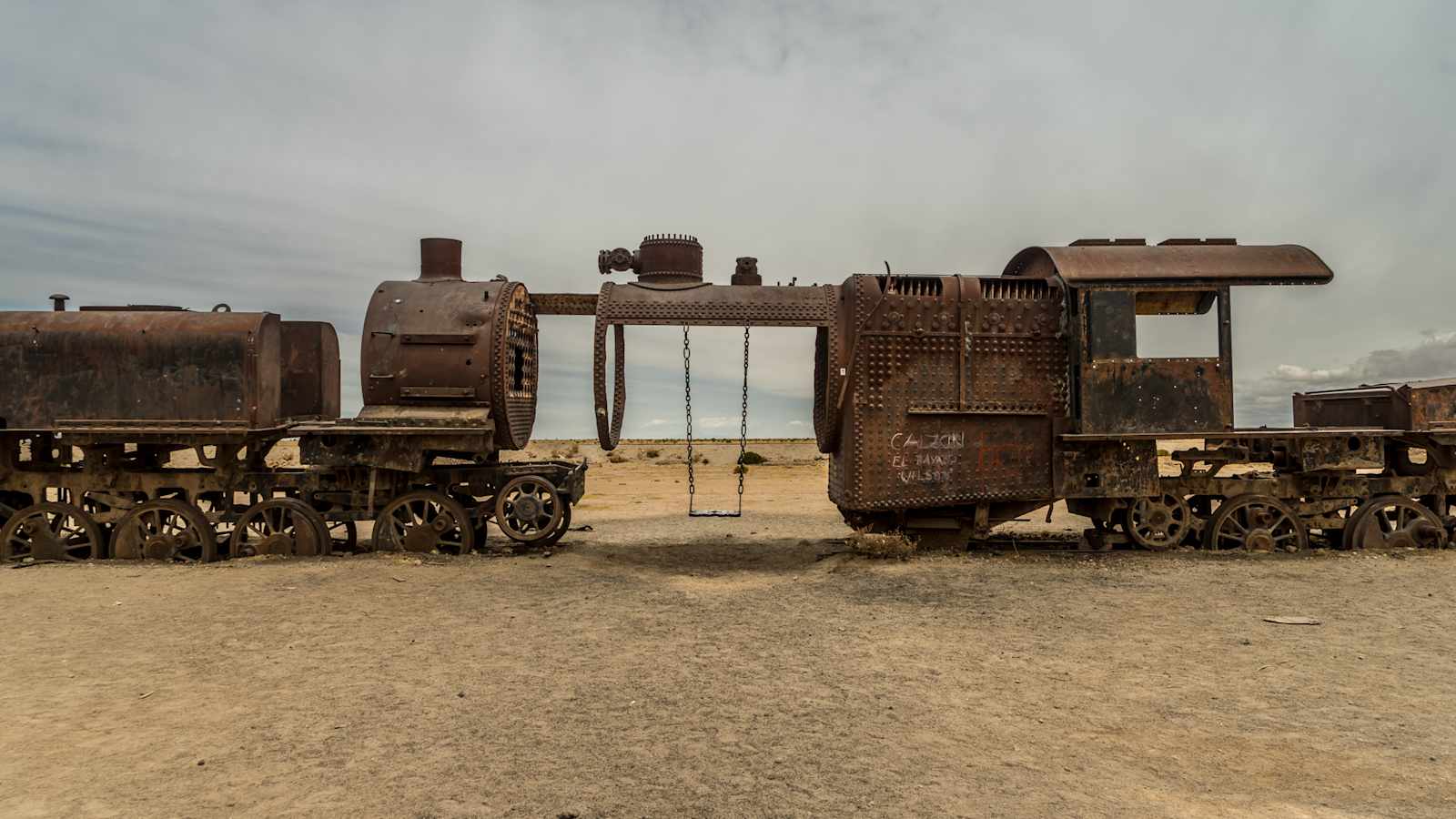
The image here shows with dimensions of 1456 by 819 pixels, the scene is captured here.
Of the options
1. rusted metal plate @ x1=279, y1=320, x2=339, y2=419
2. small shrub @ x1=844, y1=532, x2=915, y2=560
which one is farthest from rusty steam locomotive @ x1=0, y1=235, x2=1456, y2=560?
rusted metal plate @ x1=279, y1=320, x2=339, y2=419

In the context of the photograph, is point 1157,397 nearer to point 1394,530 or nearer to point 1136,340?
point 1136,340

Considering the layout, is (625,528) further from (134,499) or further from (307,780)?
(307,780)

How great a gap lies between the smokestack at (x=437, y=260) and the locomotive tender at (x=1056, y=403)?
2.62 metres

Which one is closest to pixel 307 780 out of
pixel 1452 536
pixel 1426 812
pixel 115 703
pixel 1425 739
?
pixel 115 703

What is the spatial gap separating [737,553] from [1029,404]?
4.29 metres

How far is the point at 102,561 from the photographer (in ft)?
34.7

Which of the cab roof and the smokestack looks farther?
the smokestack

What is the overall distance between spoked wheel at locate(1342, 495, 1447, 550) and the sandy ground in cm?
59

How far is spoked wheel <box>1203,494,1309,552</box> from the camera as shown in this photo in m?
10.7

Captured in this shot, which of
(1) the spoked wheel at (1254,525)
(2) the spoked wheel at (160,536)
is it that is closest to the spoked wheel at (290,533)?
(2) the spoked wheel at (160,536)

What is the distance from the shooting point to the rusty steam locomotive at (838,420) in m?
10.4

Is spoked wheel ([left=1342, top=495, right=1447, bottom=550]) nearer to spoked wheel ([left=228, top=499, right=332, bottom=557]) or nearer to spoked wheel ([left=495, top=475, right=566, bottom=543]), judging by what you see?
spoked wheel ([left=495, top=475, right=566, bottom=543])

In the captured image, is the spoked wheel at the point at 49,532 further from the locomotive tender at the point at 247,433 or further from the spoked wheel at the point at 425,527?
the spoked wheel at the point at 425,527

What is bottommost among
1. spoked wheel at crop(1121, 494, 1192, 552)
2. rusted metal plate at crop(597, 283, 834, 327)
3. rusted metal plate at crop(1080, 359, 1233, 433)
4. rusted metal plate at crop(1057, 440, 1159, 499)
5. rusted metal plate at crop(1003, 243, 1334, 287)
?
spoked wheel at crop(1121, 494, 1192, 552)
